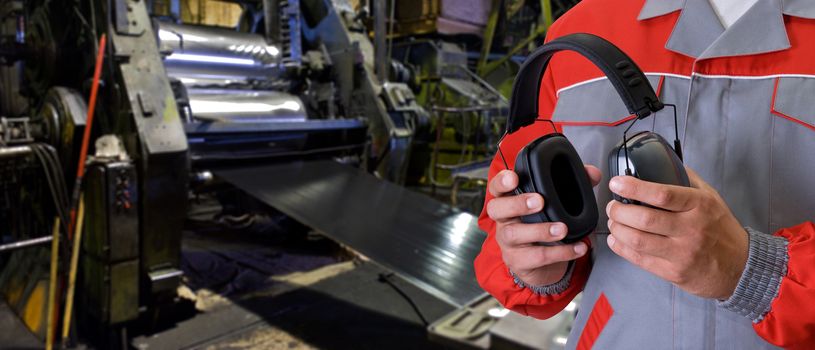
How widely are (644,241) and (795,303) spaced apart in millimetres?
185

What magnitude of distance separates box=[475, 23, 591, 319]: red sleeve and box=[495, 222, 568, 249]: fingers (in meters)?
0.16

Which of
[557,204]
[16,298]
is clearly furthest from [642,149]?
[16,298]

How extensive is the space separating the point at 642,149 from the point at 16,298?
3.27m

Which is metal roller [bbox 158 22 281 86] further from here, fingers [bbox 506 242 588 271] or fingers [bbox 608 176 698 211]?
fingers [bbox 608 176 698 211]

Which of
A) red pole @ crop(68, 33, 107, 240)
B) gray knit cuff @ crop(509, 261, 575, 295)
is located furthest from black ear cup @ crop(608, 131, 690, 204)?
red pole @ crop(68, 33, 107, 240)

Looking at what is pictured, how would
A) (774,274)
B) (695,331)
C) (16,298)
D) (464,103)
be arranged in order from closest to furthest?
(774,274)
(695,331)
(16,298)
(464,103)

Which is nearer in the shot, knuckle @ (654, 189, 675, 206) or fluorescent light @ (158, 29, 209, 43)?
knuckle @ (654, 189, 675, 206)

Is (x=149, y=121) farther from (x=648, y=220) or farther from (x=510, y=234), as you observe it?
(x=648, y=220)

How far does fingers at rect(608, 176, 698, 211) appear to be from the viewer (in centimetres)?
53

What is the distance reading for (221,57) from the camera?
12.1ft

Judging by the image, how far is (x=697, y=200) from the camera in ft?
1.78

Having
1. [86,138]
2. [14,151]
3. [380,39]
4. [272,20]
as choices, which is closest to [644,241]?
[86,138]

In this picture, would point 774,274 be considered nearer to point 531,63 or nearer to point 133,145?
point 531,63

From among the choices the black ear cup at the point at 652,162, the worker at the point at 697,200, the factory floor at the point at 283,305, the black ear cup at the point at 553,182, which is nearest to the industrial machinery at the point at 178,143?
the factory floor at the point at 283,305
